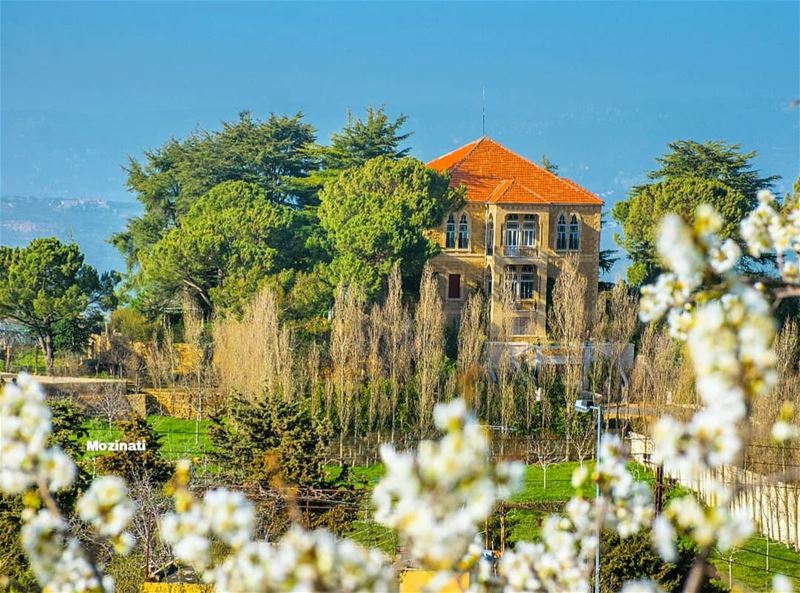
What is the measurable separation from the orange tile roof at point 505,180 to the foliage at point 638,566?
18311mm

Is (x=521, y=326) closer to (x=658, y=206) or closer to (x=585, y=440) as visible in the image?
(x=658, y=206)

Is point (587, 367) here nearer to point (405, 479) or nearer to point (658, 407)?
point (658, 407)

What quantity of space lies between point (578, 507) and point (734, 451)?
1767 millimetres

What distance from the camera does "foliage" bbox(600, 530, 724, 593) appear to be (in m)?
15.9

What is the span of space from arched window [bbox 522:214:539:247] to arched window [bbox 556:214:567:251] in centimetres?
65

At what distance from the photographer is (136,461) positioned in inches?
806

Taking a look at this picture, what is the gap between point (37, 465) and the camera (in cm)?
430

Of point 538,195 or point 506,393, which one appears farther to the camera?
point 538,195

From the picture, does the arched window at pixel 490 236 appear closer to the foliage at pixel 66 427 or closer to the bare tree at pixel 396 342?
the bare tree at pixel 396 342

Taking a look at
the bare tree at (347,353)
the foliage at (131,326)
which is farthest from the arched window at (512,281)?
the foliage at (131,326)

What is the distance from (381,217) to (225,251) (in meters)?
3.83

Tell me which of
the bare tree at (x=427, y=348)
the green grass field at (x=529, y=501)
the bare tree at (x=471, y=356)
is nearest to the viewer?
the green grass field at (x=529, y=501)

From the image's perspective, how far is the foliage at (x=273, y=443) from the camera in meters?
19.5

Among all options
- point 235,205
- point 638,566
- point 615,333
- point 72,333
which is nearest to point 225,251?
point 235,205
